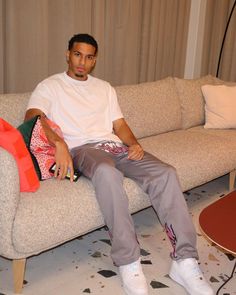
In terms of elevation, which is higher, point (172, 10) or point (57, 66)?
point (172, 10)

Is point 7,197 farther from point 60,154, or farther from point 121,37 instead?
point 121,37

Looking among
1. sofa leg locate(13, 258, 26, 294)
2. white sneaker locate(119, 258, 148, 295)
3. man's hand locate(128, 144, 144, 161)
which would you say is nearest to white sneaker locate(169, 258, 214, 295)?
white sneaker locate(119, 258, 148, 295)

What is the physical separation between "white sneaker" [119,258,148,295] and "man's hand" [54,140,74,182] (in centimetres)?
49

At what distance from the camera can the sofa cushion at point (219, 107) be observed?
320cm

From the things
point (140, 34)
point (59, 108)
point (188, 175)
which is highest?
point (140, 34)

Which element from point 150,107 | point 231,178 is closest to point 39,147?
point 150,107

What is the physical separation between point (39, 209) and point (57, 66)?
173cm

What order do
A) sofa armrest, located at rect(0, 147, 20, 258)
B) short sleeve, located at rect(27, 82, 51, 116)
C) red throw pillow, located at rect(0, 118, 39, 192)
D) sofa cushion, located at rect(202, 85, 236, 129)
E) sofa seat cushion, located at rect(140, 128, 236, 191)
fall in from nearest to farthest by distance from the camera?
sofa armrest, located at rect(0, 147, 20, 258)
red throw pillow, located at rect(0, 118, 39, 192)
short sleeve, located at rect(27, 82, 51, 116)
sofa seat cushion, located at rect(140, 128, 236, 191)
sofa cushion, located at rect(202, 85, 236, 129)

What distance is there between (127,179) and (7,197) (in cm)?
70

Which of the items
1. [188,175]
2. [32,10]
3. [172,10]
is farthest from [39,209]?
[172,10]

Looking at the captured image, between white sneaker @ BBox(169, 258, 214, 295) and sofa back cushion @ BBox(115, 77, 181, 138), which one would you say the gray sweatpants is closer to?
white sneaker @ BBox(169, 258, 214, 295)

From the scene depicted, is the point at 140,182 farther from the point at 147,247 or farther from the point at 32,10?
the point at 32,10

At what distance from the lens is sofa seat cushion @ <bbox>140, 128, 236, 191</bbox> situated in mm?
2449

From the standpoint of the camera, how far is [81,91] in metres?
2.28
